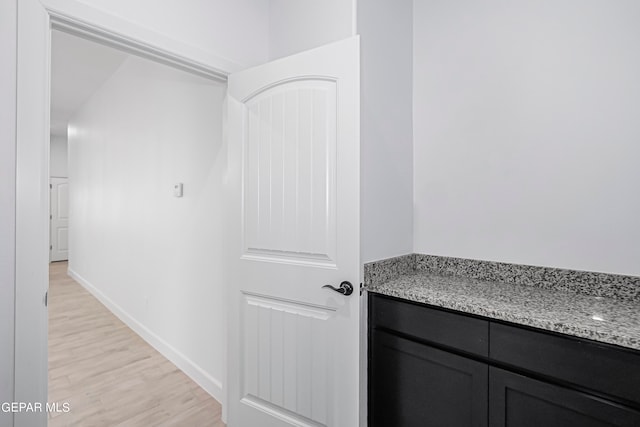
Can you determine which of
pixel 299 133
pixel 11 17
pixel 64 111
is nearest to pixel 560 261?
pixel 299 133

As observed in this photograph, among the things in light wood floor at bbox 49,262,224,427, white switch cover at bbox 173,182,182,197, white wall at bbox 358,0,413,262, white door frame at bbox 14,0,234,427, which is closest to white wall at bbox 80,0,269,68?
white door frame at bbox 14,0,234,427

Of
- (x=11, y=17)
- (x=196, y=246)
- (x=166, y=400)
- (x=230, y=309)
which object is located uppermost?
Answer: (x=11, y=17)

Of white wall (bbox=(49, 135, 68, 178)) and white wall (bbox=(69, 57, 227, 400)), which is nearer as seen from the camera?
white wall (bbox=(69, 57, 227, 400))

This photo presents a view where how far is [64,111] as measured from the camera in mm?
5754

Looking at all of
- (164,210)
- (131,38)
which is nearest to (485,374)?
(131,38)

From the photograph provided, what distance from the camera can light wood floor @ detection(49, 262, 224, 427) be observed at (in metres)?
2.05

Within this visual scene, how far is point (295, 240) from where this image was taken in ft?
5.25

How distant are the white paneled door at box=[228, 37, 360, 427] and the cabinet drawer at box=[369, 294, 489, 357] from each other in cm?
17

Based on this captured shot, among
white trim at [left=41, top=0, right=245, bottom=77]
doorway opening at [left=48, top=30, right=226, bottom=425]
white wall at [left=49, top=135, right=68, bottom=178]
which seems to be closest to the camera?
white trim at [left=41, top=0, right=245, bottom=77]

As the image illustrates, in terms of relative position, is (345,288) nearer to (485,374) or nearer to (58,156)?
(485,374)

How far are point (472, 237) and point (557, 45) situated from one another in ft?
3.19

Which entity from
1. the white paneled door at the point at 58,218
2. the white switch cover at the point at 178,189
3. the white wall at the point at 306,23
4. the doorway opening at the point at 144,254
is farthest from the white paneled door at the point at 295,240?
the white paneled door at the point at 58,218

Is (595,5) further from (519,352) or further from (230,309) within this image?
(230,309)

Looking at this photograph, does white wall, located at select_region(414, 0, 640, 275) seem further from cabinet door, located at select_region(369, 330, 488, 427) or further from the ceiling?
the ceiling
